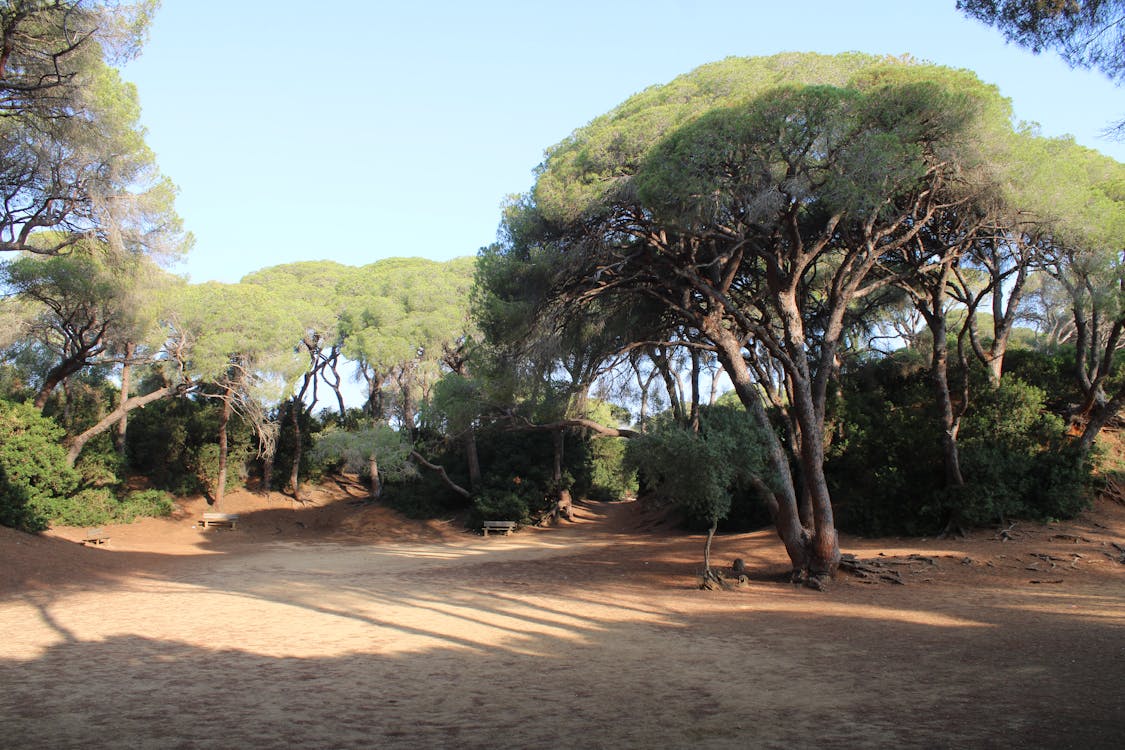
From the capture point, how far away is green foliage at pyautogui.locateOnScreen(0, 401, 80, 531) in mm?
16281

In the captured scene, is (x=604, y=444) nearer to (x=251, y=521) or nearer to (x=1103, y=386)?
(x=251, y=521)

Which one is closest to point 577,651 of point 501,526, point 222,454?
point 501,526

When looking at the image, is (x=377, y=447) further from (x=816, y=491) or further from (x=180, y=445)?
(x=816, y=491)

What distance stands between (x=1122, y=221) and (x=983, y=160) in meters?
3.84

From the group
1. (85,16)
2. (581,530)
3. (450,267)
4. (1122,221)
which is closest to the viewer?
(85,16)

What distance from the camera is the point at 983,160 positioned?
1196cm

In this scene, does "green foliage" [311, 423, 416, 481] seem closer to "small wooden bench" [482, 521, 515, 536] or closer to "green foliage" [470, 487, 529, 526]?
"green foliage" [470, 487, 529, 526]

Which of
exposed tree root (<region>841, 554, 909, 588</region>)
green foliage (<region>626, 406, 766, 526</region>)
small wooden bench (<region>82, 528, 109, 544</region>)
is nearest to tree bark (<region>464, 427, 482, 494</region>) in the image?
small wooden bench (<region>82, 528, 109, 544</region>)

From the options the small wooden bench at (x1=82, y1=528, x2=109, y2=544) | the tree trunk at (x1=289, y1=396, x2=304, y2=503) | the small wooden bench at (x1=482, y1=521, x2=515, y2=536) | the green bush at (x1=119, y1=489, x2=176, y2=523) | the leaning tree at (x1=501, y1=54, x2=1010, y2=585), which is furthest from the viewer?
the tree trunk at (x1=289, y1=396, x2=304, y2=503)

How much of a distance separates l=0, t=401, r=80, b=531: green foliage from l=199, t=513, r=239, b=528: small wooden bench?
5.82 m

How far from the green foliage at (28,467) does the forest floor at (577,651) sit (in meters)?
0.98

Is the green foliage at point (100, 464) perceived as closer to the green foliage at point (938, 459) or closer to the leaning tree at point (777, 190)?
the leaning tree at point (777, 190)

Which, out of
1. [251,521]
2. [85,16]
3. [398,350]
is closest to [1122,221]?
[85,16]

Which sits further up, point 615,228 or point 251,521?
point 615,228
